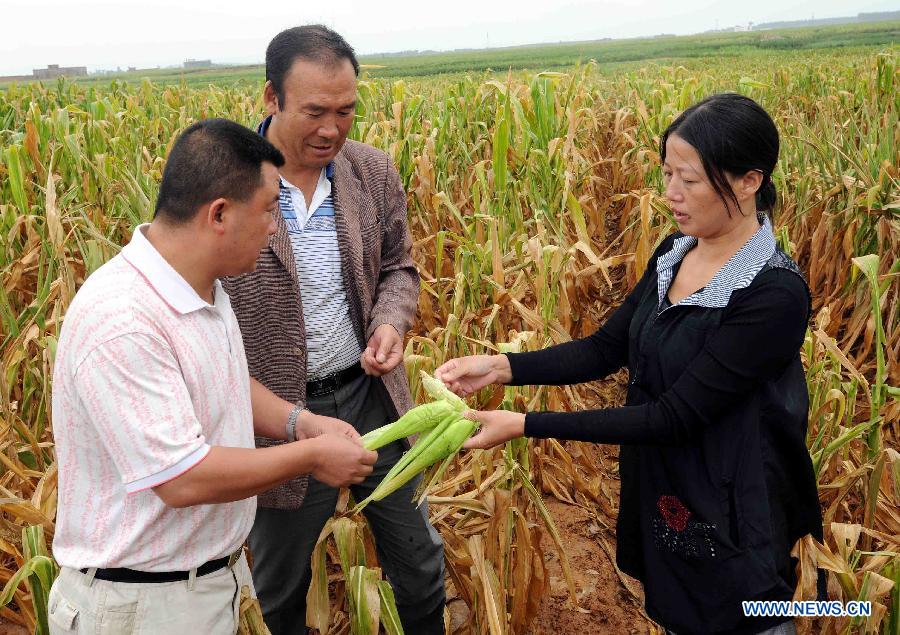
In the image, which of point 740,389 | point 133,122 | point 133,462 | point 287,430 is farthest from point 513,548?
point 133,122

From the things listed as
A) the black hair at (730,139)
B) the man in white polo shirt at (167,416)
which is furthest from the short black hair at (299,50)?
the black hair at (730,139)

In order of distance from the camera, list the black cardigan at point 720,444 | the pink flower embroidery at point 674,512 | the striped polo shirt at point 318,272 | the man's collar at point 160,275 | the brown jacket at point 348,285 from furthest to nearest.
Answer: the striped polo shirt at point 318,272, the brown jacket at point 348,285, the pink flower embroidery at point 674,512, the black cardigan at point 720,444, the man's collar at point 160,275

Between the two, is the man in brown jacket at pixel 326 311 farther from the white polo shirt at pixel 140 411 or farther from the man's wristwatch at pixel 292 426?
the white polo shirt at pixel 140 411

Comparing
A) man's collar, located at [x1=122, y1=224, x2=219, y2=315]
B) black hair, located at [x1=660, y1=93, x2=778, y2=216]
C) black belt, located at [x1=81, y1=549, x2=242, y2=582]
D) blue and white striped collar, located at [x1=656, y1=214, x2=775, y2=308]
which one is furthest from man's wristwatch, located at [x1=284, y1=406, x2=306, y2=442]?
black hair, located at [x1=660, y1=93, x2=778, y2=216]

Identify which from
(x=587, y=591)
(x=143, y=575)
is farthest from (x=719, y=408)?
(x=587, y=591)

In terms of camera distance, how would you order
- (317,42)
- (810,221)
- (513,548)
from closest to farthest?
(317,42), (513,548), (810,221)

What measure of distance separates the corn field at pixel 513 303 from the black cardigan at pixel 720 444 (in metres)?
0.32

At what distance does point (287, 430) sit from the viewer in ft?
7.24

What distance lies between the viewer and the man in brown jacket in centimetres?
235

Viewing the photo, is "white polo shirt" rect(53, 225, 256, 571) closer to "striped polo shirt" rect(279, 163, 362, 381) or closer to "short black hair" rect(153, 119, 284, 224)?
"short black hair" rect(153, 119, 284, 224)

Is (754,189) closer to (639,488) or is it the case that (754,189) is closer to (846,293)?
(639,488)

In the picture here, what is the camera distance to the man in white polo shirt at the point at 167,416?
4.92 ft

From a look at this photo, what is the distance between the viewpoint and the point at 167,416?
4.94 feet

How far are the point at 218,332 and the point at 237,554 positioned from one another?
569 mm
